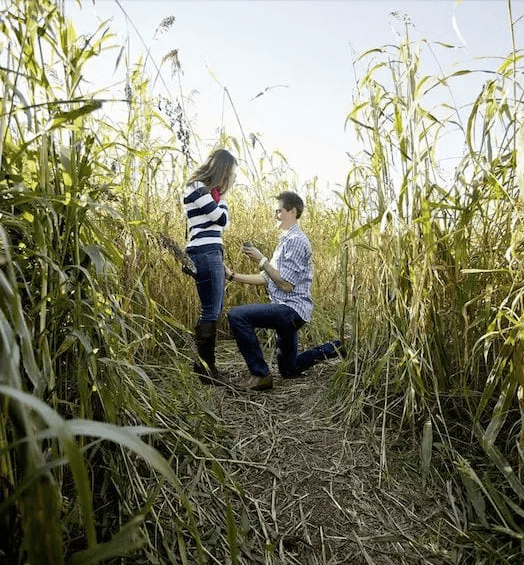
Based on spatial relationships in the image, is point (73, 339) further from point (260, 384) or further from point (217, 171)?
point (217, 171)

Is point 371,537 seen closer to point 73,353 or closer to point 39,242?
point 73,353

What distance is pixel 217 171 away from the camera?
2.74 m

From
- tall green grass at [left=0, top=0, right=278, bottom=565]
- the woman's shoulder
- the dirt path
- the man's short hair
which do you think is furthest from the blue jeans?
tall green grass at [left=0, top=0, right=278, bottom=565]

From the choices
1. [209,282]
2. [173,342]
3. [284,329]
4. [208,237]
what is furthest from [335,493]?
[208,237]

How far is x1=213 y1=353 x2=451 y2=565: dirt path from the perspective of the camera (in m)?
1.38

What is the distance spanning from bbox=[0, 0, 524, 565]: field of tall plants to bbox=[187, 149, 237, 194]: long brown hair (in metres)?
0.35

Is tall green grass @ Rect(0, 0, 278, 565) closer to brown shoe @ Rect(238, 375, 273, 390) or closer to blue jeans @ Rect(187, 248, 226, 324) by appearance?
brown shoe @ Rect(238, 375, 273, 390)

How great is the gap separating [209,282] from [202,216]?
337 mm

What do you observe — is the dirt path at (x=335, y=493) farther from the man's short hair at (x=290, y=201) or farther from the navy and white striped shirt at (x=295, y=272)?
the man's short hair at (x=290, y=201)

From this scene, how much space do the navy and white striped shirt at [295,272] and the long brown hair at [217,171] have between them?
447mm

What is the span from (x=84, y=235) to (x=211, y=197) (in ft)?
4.94

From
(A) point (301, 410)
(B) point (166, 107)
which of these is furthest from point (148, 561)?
(B) point (166, 107)

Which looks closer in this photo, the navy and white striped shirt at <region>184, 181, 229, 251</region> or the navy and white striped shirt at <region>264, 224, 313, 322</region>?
the navy and white striped shirt at <region>184, 181, 229, 251</region>

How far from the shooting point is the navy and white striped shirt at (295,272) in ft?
9.09
